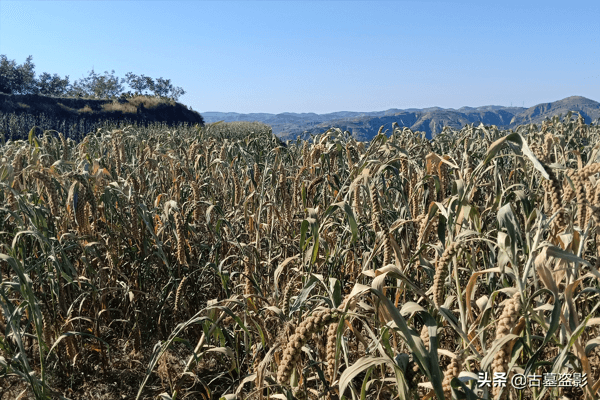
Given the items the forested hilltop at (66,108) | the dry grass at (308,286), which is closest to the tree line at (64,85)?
the forested hilltop at (66,108)

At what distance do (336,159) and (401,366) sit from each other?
8.92 feet

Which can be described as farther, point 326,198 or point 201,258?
point 326,198

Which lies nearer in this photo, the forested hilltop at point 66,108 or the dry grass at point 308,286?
the dry grass at point 308,286

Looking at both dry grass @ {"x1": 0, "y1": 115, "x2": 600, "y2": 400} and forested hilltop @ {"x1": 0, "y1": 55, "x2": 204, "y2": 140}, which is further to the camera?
forested hilltop @ {"x1": 0, "y1": 55, "x2": 204, "y2": 140}

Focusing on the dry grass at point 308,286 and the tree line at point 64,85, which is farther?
the tree line at point 64,85

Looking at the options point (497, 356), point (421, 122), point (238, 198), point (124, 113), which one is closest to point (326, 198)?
point (238, 198)

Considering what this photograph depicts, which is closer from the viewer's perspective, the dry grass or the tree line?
the dry grass

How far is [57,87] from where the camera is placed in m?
54.4

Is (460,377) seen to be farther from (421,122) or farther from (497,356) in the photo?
(421,122)

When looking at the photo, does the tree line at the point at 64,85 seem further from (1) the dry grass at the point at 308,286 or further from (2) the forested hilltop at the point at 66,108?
(1) the dry grass at the point at 308,286

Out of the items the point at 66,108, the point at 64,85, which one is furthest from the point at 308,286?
the point at 64,85

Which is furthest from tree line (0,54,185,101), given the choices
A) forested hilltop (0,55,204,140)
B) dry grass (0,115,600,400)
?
dry grass (0,115,600,400)

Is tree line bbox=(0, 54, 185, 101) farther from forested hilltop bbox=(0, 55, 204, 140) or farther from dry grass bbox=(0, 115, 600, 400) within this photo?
dry grass bbox=(0, 115, 600, 400)

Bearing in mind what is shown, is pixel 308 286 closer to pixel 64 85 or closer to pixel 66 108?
pixel 66 108
